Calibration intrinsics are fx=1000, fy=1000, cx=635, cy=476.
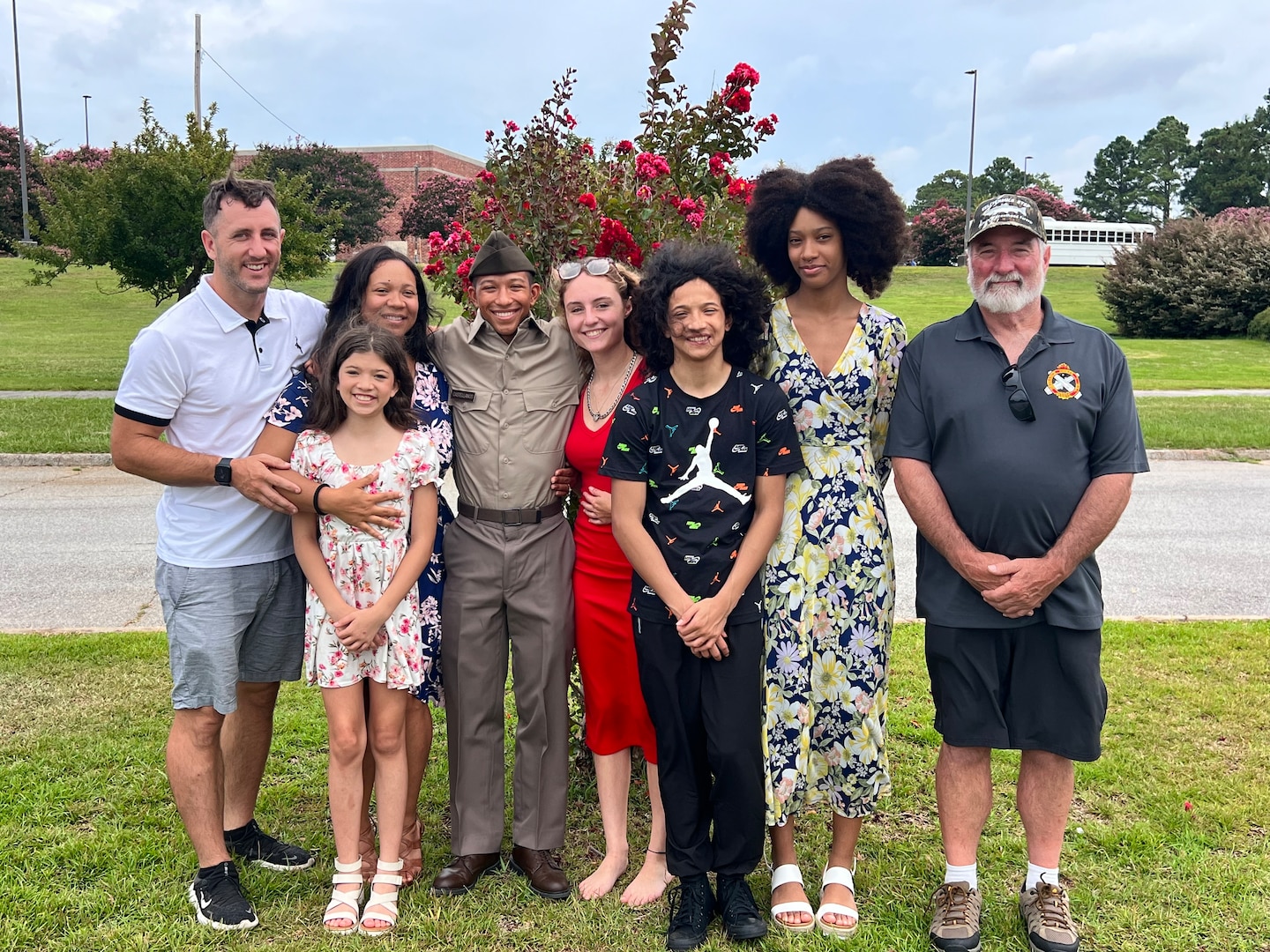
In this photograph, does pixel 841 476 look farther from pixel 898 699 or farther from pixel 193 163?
pixel 193 163

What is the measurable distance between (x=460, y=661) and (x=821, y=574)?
51.8 inches

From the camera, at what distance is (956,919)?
3.23 metres

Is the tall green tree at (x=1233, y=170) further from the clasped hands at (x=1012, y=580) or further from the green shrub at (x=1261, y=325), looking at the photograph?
the clasped hands at (x=1012, y=580)

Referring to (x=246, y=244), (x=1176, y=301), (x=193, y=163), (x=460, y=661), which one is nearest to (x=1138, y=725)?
(x=460, y=661)

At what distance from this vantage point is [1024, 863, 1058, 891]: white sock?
3.30m

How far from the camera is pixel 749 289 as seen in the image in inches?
130

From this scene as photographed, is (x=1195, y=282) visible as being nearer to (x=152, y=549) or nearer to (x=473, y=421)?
(x=152, y=549)

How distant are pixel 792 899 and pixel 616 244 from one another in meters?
2.55

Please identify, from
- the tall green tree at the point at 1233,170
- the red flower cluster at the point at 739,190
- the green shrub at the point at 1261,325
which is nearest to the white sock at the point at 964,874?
the red flower cluster at the point at 739,190

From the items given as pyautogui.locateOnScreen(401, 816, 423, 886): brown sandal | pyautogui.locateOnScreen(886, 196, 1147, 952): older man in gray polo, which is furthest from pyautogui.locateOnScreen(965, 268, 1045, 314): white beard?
pyautogui.locateOnScreen(401, 816, 423, 886): brown sandal

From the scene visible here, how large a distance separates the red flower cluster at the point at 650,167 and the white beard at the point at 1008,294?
1460 millimetres

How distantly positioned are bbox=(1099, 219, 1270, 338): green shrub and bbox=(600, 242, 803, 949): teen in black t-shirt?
1200 inches

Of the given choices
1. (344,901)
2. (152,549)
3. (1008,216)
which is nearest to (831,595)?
(1008,216)

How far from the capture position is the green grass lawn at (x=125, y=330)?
1952 centimetres
